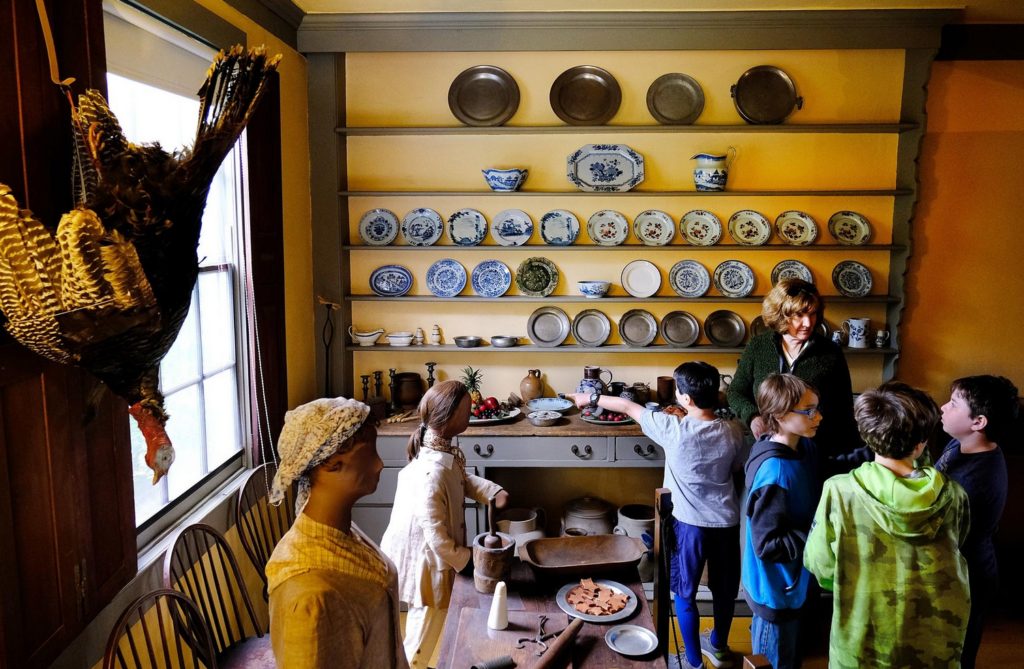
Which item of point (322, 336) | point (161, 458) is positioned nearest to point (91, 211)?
point (161, 458)

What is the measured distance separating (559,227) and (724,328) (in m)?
1.14

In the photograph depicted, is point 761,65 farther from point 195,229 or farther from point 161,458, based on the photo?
point 161,458

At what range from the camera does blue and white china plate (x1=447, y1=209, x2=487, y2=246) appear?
404 cm

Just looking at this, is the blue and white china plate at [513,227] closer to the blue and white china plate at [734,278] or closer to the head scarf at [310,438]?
the blue and white china plate at [734,278]

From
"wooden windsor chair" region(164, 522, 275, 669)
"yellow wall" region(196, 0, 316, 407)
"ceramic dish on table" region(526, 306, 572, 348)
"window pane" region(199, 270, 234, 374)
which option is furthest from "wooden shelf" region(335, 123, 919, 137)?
"wooden windsor chair" region(164, 522, 275, 669)

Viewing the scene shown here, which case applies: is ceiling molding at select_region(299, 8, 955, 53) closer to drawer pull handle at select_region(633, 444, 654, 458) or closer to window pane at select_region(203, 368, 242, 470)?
window pane at select_region(203, 368, 242, 470)

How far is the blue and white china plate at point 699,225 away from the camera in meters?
4.00

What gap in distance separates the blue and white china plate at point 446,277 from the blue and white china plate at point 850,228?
7.04 feet

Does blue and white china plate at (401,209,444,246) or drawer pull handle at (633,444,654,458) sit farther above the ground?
blue and white china plate at (401,209,444,246)

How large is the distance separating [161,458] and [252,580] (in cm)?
180

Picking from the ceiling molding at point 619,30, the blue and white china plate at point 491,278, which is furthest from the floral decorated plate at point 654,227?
the ceiling molding at point 619,30

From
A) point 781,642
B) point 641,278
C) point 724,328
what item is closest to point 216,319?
point 641,278

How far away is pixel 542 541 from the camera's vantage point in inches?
92.5

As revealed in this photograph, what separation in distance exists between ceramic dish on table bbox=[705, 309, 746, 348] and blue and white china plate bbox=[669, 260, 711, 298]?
18 centimetres
